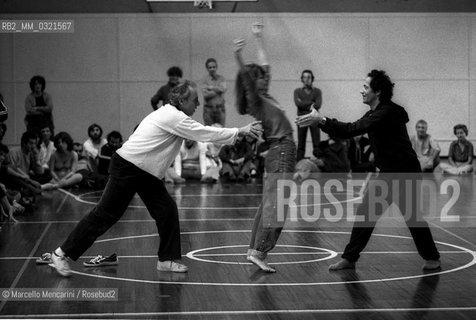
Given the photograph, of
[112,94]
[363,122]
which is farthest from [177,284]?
[112,94]

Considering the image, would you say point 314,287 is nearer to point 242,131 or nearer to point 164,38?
point 242,131

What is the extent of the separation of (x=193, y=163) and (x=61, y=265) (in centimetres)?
962

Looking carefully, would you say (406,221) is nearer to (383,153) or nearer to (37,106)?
(383,153)

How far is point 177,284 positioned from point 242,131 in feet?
4.41

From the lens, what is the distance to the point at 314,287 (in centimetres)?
673

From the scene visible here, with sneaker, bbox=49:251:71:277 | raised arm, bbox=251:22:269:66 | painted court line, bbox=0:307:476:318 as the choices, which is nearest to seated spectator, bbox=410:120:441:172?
raised arm, bbox=251:22:269:66

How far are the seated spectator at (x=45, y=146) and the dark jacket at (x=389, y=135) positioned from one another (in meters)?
9.43

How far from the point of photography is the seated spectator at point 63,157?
15609mm

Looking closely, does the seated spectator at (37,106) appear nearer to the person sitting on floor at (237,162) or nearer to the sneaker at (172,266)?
the person sitting on floor at (237,162)

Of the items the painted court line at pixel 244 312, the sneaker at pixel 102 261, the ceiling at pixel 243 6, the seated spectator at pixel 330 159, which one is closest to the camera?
the painted court line at pixel 244 312

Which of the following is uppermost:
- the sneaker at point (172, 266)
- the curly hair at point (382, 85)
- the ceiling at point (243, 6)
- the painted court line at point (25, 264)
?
the ceiling at point (243, 6)

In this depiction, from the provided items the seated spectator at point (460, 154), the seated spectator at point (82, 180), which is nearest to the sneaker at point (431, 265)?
the seated spectator at point (82, 180)

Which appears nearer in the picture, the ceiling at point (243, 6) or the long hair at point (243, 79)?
the long hair at point (243, 79)

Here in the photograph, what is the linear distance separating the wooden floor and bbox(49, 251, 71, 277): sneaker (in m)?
0.07
